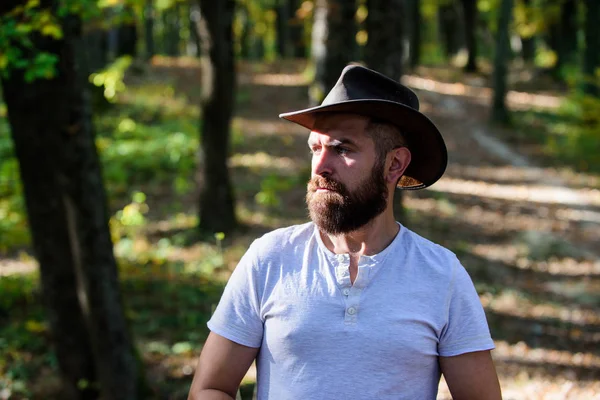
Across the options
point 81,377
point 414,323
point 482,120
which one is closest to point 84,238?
point 81,377

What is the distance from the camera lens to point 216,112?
11945mm

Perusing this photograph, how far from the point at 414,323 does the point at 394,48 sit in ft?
20.3

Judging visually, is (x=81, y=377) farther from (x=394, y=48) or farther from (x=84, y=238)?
(x=394, y=48)

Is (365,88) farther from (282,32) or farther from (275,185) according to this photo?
(282,32)

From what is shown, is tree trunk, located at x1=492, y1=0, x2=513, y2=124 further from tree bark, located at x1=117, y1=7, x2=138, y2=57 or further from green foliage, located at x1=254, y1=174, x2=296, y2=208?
tree bark, located at x1=117, y1=7, x2=138, y2=57

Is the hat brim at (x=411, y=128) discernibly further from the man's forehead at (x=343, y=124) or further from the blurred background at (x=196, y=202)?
the blurred background at (x=196, y=202)

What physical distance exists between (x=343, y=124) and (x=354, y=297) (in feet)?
2.24

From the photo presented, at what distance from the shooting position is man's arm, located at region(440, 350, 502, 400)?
2.57 metres

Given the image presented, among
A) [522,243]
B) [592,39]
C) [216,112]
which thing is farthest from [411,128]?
[592,39]

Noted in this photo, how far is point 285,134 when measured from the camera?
2058cm

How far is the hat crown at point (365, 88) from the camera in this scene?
8.96 ft

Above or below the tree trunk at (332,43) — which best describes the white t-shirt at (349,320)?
below

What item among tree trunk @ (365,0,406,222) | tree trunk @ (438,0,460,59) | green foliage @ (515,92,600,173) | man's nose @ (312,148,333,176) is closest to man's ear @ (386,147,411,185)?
man's nose @ (312,148,333,176)

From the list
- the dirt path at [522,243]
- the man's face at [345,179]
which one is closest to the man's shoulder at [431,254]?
the man's face at [345,179]
